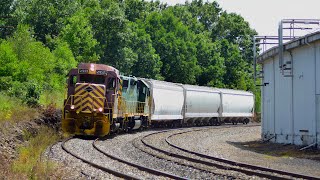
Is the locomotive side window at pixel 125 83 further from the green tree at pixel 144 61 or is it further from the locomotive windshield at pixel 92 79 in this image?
the green tree at pixel 144 61

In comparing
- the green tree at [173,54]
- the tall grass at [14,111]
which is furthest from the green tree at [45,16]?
the tall grass at [14,111]

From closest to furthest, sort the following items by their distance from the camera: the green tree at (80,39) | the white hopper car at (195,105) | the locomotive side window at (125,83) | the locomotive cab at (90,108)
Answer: the locomotive cab at (90,108), the locomotive side window at (125,83), the white hopper car at (195,105), the green tree at (80,39)

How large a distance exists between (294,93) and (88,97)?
8.71 m

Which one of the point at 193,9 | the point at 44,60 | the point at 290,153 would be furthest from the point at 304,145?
the point at 193,9

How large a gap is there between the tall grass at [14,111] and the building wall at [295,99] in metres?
11.2

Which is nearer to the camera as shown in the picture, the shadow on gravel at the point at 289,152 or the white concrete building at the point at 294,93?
the shadow on gravel at the point at 289,152

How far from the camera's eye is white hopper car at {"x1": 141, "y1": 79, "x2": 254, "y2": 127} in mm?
33125

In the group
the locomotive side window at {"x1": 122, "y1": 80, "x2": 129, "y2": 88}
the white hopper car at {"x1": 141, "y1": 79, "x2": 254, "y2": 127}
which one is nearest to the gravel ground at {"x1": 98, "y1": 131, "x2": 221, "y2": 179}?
the locomotive side window at {"x1": 122, "y1": 80, "x2": 129, "y2": 88}

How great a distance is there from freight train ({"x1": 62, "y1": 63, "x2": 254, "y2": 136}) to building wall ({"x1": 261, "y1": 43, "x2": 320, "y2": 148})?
23.1 ft

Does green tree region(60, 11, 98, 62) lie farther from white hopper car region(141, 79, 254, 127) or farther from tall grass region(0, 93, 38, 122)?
tall grass region(0, 93, 38, 122)

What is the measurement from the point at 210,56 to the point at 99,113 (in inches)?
2140

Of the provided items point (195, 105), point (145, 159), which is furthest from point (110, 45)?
point (145, 159)

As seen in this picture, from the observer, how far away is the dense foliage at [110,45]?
114 feet

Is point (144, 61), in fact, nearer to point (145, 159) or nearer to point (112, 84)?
point (112, 84)
